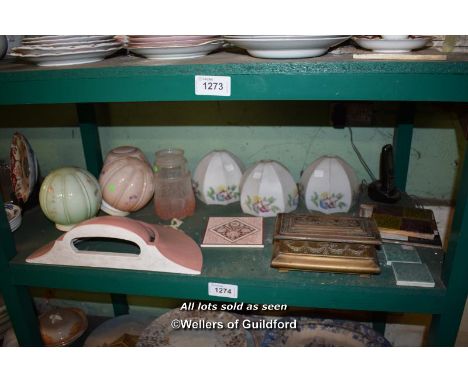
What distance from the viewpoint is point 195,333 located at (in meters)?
1.41

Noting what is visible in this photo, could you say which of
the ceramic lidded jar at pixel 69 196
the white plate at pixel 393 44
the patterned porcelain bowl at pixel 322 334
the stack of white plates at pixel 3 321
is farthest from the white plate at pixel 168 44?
the stack of white plates at pixel 3 321

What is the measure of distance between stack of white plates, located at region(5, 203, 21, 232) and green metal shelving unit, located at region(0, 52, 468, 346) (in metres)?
0.03

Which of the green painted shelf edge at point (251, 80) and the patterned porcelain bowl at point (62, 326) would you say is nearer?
the green painted shelf edge at point (251, 80)

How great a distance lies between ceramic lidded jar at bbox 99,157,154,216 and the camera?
120 cm

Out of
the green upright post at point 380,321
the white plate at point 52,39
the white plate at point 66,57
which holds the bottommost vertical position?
the green upright post at point 380,321

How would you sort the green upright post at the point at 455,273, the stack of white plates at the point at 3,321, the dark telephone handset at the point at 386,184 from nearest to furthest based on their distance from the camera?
1. the green upright post at the point at 455,273
2. the dark telephone handset at the point at 386,184
3. the stack of white plates at the point at 3,321

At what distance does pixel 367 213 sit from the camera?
119 cm

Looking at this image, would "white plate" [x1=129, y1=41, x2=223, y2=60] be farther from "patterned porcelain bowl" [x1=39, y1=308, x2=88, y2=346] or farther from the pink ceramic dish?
"patterned porcelain bowl" [x1=39, y1=308, x2=88, y2=346]

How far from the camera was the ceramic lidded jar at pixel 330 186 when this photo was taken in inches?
47.0

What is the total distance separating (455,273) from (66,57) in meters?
1.01

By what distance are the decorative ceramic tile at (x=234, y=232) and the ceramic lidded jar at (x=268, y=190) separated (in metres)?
0.04

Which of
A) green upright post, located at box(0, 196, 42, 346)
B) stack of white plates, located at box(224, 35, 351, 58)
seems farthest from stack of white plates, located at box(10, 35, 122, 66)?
green upright post, located at box(0, 196, 42, 346)

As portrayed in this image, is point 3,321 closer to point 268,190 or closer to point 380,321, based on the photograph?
point 268,190

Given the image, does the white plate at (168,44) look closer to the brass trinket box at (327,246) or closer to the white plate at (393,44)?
the white plate at (393,44)
